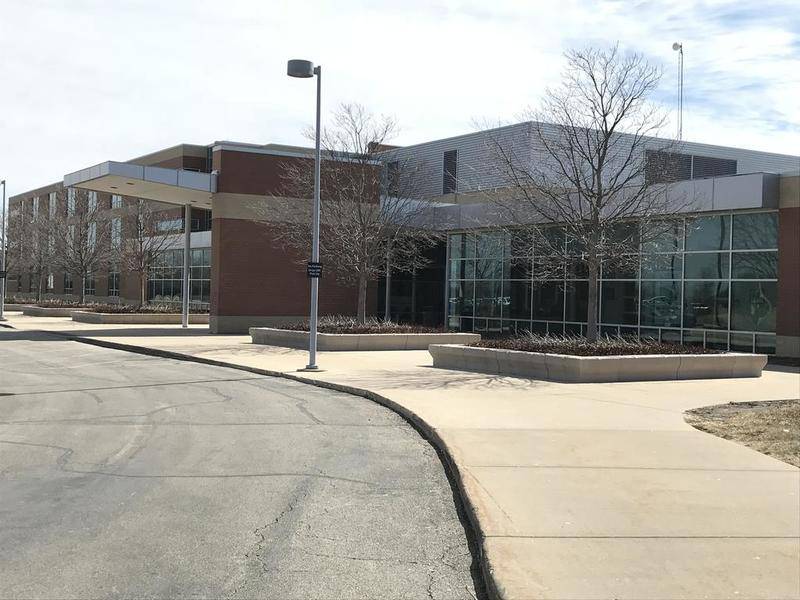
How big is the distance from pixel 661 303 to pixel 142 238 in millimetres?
29093

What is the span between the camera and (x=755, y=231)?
73.4 ft

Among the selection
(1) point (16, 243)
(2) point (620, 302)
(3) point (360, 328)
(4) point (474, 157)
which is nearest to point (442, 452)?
(3) point (360, 328)

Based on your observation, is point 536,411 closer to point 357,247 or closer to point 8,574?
point 8,574

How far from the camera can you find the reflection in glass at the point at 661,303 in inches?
966

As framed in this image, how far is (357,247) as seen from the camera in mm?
25594

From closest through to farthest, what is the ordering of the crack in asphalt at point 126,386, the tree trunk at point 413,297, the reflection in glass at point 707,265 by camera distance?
the crack in asphalt at point 126,386 → the reflection in glass at point 707,265 → the tree trunk at point 413,297

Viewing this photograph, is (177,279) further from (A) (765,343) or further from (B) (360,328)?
(A) (765,343)

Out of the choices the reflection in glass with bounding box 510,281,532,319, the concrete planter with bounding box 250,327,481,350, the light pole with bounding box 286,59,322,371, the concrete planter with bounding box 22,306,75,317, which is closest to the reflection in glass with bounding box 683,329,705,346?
the concrete planter with bounding box 250,327,481,350

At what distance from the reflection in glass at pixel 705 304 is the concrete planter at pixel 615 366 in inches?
260

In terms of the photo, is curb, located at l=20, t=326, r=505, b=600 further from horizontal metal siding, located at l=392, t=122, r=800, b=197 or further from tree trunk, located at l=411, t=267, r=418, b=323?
horizontal metal siding, located at l=392, t=122, r=800, b=197

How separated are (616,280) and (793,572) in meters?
22.3

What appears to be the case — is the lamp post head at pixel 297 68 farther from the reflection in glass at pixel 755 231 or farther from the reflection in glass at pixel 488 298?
the reflection in glass at pixel 488 298

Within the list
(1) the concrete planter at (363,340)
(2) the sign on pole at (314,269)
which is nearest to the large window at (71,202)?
(1) the concrete planter at (363,340)

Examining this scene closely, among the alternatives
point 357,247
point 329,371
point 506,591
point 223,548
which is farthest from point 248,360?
point 506,591
